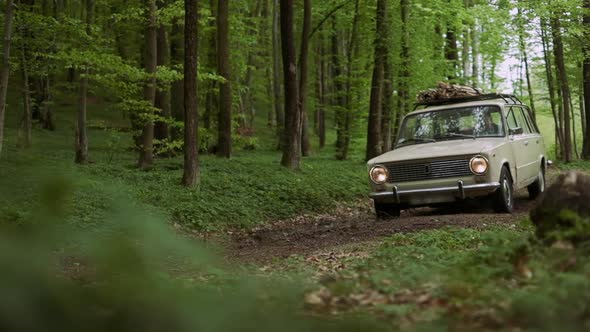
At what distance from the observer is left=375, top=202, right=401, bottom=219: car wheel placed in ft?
37.6

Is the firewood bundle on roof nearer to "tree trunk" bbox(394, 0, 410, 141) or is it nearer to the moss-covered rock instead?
the moss-covered rock

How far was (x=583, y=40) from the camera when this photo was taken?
22.8 metres

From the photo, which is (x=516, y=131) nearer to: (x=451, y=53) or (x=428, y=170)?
(x=428, y=170)

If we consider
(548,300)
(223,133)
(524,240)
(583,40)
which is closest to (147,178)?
(223,133)

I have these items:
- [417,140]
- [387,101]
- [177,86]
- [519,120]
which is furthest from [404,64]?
[417,140]

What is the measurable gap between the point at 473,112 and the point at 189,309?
1045 centimetres

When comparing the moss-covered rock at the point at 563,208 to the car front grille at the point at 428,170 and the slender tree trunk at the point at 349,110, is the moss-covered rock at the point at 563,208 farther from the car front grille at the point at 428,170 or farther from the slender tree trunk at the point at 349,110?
the slender tree trunk at the point at 349,110

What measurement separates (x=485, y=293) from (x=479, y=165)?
7.06 m

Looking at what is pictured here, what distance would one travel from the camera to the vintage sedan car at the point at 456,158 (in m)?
10.5

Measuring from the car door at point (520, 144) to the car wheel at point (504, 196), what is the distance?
72 centimetres

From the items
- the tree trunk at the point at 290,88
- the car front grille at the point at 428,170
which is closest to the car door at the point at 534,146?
the car front grille at the point at 428,170

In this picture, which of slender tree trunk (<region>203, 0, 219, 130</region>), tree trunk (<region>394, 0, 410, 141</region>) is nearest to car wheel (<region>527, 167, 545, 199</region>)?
tree trunk (<region>394, 0, 410, 141</region>)

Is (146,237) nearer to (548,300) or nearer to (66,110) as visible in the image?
(548,300)

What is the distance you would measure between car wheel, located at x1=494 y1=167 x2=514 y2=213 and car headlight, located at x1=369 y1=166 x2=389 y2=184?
197 centimetres
